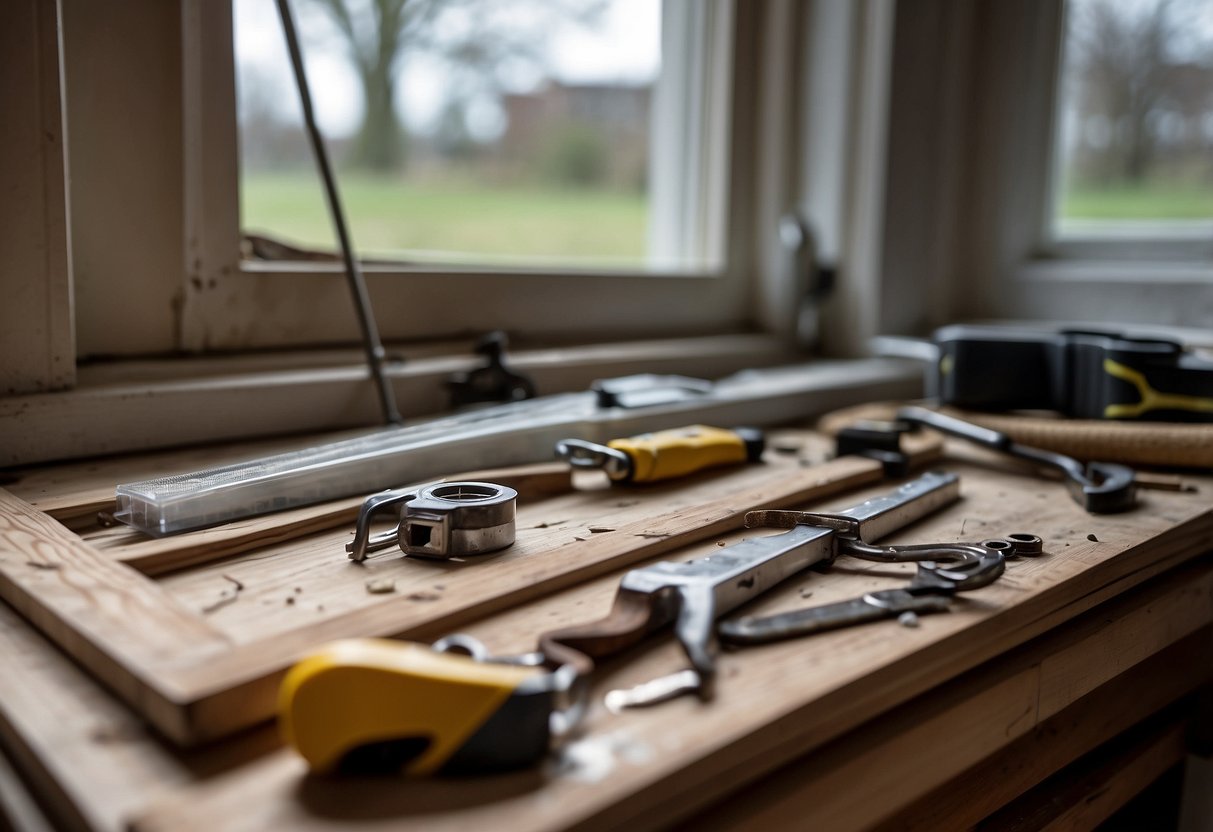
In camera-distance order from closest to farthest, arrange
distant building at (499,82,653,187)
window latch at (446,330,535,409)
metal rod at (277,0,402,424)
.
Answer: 1. metal rod at (277,0,402,424)
2. window latch at (446,330,535,409)
3. distant building at (499,82,653,187)

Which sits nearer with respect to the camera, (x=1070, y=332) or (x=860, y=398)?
(x=1070, y=332)

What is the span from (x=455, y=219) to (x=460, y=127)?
0.11 m

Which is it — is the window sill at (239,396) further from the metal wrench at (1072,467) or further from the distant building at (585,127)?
the distant building at (585,127)

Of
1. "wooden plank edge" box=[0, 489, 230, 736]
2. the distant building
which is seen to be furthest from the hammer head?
the distant building

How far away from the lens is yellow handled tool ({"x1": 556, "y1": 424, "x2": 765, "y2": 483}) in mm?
760

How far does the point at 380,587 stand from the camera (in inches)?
20.7

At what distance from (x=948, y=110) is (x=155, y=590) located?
127 cm

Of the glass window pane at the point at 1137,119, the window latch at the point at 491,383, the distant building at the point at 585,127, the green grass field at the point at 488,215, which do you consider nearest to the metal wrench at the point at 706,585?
the window latch at the point at 491,383

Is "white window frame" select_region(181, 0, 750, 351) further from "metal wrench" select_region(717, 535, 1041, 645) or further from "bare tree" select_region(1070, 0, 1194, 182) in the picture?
"metal wrench" select_region(717, 535, 1041, 645)

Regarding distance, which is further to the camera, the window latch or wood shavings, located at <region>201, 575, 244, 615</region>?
the window latch

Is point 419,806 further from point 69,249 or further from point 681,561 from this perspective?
point 69,249

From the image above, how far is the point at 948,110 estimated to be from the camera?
137 cm

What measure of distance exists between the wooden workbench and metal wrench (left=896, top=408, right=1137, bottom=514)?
0.02m

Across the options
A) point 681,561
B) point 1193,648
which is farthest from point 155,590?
point 1193,648
